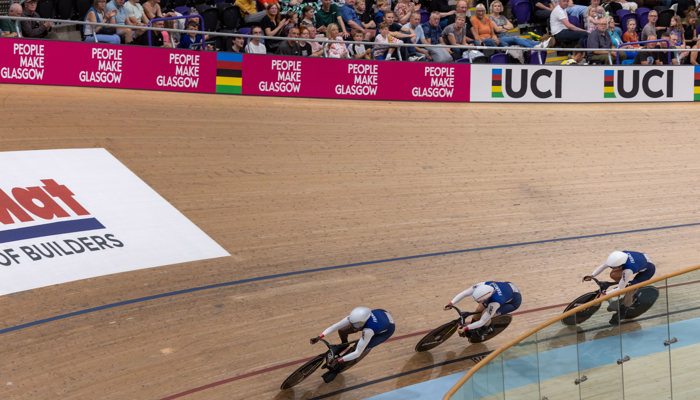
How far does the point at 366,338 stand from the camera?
206 inches

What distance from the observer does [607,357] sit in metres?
4.22

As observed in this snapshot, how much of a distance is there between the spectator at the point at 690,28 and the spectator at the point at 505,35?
242cm

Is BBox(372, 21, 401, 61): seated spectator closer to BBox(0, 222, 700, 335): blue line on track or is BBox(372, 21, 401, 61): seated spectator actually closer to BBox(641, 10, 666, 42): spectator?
BBox(0, 222, 700, 335): blue line on track

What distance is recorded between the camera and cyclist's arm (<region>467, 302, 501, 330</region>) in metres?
5.75

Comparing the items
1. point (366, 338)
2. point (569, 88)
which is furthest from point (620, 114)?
point (366, 338)

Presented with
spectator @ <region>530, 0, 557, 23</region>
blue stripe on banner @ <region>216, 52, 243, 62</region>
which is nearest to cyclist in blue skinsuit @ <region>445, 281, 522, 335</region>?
blue stripe on banner @ <region>216, 52, 243, 62</region>

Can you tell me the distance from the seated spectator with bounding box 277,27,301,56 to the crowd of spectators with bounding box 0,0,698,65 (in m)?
0.01

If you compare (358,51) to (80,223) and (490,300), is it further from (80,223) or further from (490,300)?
(490,300)

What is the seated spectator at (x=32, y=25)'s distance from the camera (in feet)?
28.3

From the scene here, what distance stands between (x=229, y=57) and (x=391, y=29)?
2.49 metres

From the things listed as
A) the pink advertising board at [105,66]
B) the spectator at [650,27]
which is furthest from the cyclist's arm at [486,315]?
the spectator at [650,27]

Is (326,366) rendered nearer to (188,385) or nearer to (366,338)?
(366,338)

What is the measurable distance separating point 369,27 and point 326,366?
265 inches

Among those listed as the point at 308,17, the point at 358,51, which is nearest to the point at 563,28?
the point at 358,51
